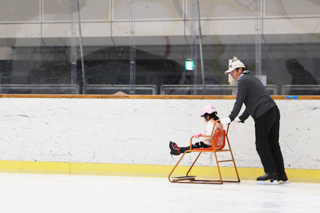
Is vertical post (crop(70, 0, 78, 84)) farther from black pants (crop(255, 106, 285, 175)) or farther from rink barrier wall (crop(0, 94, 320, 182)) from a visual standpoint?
black pants (crop(255, 106, 285, 175))

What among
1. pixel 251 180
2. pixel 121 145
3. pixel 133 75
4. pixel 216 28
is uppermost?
pixel 216 28

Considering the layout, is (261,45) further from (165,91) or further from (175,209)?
(175,209)

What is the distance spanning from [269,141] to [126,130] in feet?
5.47

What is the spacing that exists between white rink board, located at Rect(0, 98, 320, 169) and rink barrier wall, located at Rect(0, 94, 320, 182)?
11 mm

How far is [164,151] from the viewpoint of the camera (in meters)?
5.24

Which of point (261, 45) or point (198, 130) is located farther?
point (261, 45)

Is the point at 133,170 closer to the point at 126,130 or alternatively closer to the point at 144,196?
the point at 126,130

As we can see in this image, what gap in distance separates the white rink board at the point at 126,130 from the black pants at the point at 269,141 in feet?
1.32

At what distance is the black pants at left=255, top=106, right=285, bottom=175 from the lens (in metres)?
4.50

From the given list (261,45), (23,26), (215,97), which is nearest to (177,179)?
(215,97)

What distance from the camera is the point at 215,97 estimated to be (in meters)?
5.25

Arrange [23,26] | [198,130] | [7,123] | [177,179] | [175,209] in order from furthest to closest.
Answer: [23,26], [7,123], [198,130], [177,179], [175,209]

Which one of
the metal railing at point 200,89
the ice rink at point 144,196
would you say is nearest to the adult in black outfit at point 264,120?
the ice rink at point 144,196

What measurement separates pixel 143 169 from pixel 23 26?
8.37ft
